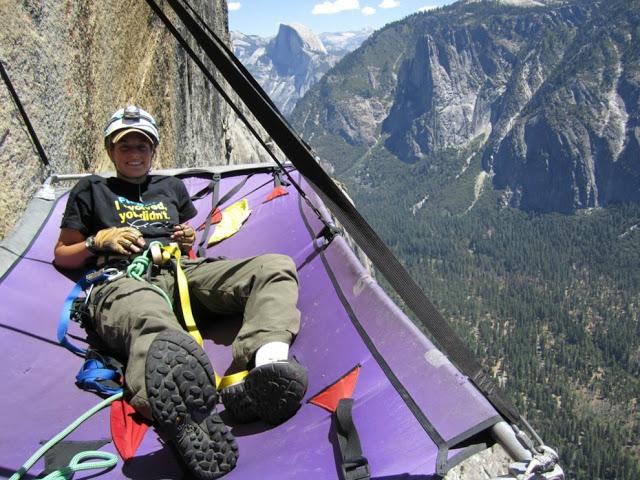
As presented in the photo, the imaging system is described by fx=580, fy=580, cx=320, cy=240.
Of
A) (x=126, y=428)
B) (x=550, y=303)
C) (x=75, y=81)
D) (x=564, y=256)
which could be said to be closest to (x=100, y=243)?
(x=126, y=428)

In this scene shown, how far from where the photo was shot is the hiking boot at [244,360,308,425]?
271 cm

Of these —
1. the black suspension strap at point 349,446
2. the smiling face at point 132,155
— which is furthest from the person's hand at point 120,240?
the black suspension strap at point 349,446

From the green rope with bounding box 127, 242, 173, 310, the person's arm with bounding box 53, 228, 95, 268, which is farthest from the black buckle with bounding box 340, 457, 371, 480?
the person's arm with bounding box 53, 228, 95, 268

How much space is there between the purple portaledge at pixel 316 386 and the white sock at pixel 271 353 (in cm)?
28

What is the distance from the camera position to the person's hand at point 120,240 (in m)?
3.89

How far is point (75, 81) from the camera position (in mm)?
7551

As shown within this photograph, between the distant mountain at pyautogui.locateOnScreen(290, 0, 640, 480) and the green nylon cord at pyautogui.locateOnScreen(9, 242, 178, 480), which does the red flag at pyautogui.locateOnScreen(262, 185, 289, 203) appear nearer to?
the green nylon cord at pyautogui.locateOnScreen(9, 242, 178, 480)

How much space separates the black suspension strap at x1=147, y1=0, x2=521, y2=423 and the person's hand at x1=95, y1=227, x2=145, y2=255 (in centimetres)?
163

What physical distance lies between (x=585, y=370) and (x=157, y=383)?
4322 inches

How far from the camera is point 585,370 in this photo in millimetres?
99562

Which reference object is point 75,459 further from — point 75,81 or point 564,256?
point 564,256

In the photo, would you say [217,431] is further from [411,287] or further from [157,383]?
[411,287]

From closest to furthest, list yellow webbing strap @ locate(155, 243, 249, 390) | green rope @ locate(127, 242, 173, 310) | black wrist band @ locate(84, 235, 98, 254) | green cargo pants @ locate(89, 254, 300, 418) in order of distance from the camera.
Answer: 1. green cargo pants @ locate(89, 254, 300, 418)
2. yellow webbing strap @ locate(155, 243, 249, 390)
3. green rope @ locate(127, 242, 173, 310)
4. black wrist band @ locate(84, 235, 98, 254)

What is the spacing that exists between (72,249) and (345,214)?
2.45 meters
